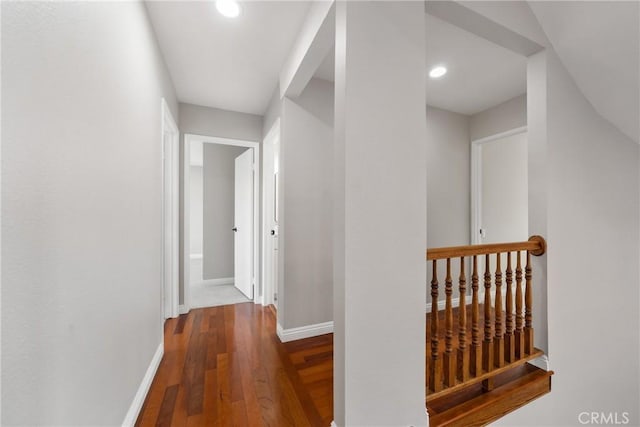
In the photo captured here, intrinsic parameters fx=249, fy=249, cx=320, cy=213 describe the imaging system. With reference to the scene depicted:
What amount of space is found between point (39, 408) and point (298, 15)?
7.39 feet

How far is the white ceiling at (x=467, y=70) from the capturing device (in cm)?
196

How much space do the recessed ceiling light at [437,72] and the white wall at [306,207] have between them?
0.99 metres

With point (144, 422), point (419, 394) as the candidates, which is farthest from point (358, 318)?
point (144, 422)

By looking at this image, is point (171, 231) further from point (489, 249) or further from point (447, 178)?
point (447, 178)

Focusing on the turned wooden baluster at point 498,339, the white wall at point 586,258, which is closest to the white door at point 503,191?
the white wall at point 586,258

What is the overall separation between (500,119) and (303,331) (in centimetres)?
336

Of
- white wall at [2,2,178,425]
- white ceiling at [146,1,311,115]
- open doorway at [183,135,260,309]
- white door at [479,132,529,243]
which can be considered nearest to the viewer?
white wall at [2,2,178,425]

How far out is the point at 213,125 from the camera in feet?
10.2

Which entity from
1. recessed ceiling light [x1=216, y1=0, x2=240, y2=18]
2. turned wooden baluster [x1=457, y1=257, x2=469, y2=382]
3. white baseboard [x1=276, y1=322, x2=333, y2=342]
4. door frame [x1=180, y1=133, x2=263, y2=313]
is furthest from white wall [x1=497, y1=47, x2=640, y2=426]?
door frame [x1=180, y1=133, x2=263, y2=313]

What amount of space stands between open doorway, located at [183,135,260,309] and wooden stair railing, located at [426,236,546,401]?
242 centimetres

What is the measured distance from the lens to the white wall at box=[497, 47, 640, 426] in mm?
1700

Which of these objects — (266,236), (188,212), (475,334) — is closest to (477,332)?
(475,334)

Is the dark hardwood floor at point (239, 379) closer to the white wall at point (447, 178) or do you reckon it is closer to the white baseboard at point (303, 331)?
the white baseboard at point (303, 331)

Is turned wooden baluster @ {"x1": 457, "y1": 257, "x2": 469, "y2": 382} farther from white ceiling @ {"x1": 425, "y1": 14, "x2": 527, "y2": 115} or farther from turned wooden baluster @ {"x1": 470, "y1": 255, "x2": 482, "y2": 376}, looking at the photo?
white ceiling @ {"x1": 425, "y1": 14, "x2": 527, "y2": 115}
